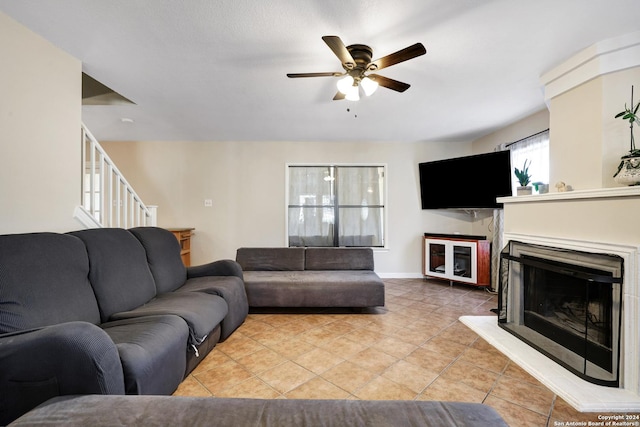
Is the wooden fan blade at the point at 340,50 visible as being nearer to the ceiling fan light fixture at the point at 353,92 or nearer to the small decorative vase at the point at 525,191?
the ceiling fan light fixture at the point at 353,92

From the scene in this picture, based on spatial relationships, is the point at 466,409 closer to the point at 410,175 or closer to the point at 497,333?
the point at 497,333

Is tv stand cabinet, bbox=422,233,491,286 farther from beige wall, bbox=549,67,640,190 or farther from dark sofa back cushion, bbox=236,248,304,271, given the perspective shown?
dark sofa back cushion, bbox=236,248,304,271

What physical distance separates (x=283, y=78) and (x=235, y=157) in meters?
2.47

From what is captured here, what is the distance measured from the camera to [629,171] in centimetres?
176

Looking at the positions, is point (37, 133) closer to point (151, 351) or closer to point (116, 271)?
point (116, 271)

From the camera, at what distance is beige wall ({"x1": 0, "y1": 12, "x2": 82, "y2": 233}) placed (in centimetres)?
175

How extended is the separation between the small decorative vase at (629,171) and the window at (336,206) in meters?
3.09

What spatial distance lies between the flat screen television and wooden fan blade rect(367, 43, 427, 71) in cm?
263

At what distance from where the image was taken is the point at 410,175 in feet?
15.5

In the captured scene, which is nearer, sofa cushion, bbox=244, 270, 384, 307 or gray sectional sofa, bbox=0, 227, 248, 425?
gray sectional sofa, bbox=0, 227, 248, 425

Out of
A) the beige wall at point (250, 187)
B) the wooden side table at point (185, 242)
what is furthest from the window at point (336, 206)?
the wooden side table at point (185, 242)

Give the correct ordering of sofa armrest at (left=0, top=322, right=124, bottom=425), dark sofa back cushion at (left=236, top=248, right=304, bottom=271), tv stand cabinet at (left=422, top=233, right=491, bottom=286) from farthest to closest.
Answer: tv stand cabinet at (left=422, top=233, right=491, bottom=286) → dark sofa back cushion at (left=236, top=248, right=304, bottom=271) → sofa armrest at (left=0, top=322, right=124, bottom=425)

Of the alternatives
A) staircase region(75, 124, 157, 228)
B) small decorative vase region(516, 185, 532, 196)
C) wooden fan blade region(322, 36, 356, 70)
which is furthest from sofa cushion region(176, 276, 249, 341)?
small decorative vase region(516, 185, 532, 196)

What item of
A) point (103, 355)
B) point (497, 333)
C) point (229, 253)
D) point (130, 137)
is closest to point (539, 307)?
point (497, 333)
